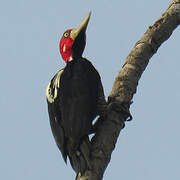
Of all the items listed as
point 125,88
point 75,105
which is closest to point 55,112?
point 75,105

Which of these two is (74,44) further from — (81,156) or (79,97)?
(81,156)

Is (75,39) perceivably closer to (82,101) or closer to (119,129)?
(82,101)

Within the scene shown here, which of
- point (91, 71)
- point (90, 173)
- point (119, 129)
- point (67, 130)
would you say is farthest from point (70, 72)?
point (90, 173)

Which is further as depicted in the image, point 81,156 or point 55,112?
point 55,112

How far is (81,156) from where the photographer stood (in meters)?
4.57

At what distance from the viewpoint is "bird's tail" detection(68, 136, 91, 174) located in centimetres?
430

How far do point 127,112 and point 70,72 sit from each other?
3.08 ft

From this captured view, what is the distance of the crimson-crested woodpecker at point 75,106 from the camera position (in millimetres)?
4879

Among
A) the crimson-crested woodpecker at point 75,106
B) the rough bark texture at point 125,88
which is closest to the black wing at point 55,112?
the crimson-crested woodpecker at point 75,106

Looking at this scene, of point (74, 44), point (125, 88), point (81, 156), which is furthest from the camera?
point (74, 44)

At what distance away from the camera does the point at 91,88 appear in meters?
5.40

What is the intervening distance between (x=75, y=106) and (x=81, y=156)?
0.68 metres

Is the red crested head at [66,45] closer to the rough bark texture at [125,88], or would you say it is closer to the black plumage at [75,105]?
the black plumage at [75,105]

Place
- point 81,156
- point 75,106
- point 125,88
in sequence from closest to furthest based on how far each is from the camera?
point 81,156, point 125,88, point 75,106
